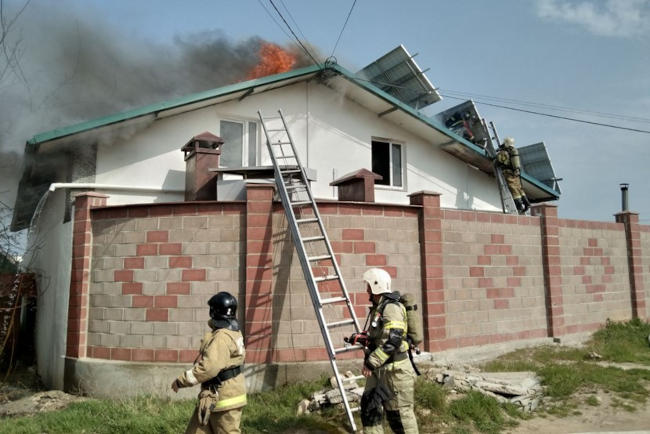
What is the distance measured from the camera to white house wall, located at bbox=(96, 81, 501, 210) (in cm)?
890

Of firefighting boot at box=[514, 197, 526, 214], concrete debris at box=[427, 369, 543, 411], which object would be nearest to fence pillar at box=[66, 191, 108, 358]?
A: concrete debris at box=[427, 369, 543, 411]

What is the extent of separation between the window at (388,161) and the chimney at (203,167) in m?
4.11

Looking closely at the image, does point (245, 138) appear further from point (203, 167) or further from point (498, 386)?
point (498, 386)

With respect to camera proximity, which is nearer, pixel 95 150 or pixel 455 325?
pixel 455 325

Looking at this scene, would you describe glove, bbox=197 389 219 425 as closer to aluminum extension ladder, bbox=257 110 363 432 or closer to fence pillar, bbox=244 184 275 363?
aluminum extension ladder, bbox=257 110 363 432

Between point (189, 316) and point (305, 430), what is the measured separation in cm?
236

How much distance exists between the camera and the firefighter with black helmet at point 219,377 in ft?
12.8

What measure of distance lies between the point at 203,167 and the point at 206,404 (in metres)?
5.19

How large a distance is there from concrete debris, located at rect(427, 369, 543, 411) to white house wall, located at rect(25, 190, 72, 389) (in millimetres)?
5563

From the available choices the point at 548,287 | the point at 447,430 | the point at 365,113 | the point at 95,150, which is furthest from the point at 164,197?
the point at 548,287

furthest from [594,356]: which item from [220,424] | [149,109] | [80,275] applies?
[149,109]

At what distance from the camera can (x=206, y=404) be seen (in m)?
3.96

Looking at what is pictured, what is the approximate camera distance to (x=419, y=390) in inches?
236

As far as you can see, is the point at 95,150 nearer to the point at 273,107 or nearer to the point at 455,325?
the point at 273,107
